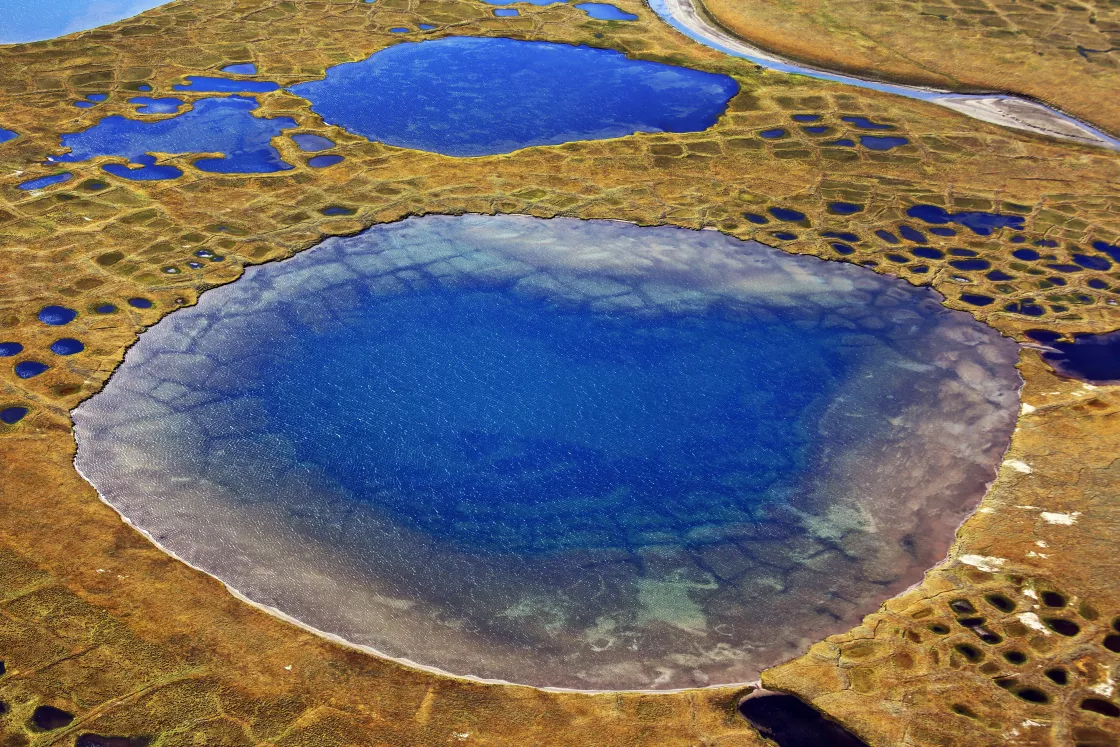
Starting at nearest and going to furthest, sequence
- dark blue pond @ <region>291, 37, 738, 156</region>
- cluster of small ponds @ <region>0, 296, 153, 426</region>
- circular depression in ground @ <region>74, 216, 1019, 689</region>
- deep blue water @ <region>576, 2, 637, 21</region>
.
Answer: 1. circular depression in ground @ <region>74, 216, 1019, 689</region>
2. cluster of small ponds @ <region>0, 296, 153, 426</region>
3. dark blue pond @ <region>291, 37, 738, 156</region>
4. deep blue water @ <region>576, 2, 637, 21</region>

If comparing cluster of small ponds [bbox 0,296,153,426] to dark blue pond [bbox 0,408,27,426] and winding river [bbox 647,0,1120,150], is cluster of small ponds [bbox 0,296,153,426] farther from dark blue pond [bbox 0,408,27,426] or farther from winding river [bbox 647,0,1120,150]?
winding river [bbox 647,0,1120,150]

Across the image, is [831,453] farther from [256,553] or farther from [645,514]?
[256,553]

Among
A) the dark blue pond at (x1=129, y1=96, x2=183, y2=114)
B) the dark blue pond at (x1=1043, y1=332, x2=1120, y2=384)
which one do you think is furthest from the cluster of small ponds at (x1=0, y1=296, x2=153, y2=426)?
the dark blue pond at (x1=1043, y1=332, x2=1120, y2=384)

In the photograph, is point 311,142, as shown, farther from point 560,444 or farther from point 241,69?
point 560,444

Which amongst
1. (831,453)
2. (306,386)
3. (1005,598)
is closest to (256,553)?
(306,386)

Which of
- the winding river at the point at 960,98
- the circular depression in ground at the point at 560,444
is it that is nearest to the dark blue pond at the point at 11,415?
the circular depression in ground at the point at 560,444

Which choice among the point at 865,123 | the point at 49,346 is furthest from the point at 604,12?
the point at 49,346
